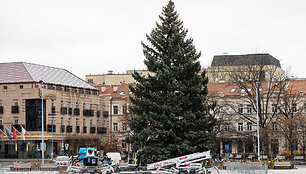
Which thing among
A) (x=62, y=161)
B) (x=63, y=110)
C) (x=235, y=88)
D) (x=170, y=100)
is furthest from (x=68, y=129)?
(x=170, y=100)

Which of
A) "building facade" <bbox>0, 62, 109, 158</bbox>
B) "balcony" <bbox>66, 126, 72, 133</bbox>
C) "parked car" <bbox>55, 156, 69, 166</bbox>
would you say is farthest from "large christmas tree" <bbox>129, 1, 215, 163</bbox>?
"balcony" <bbox>66, 126, 72, 133</bbox>

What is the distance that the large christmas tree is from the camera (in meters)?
38.9

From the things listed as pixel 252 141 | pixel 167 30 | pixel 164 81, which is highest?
pixel 167 30

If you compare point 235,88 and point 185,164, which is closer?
point 185,164

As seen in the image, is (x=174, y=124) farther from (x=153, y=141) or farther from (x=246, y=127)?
(x=246, y=127)

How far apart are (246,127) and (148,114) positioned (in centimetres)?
5356

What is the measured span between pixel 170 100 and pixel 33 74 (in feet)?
168

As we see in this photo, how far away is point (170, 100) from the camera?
39.0 meters

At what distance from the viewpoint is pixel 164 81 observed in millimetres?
39969

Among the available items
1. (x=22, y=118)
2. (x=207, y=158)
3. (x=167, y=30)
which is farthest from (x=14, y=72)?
(x=207, y=158)

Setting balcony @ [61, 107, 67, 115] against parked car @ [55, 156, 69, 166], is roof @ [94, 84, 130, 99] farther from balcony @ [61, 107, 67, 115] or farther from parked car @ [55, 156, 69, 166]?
parked car @ [55, 156, 69, 166]

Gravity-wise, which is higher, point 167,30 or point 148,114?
point 167,30

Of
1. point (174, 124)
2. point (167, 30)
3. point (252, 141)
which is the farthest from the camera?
point (252, 141)

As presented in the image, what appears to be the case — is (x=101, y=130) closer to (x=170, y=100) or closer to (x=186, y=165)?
(x=170, y=100)
